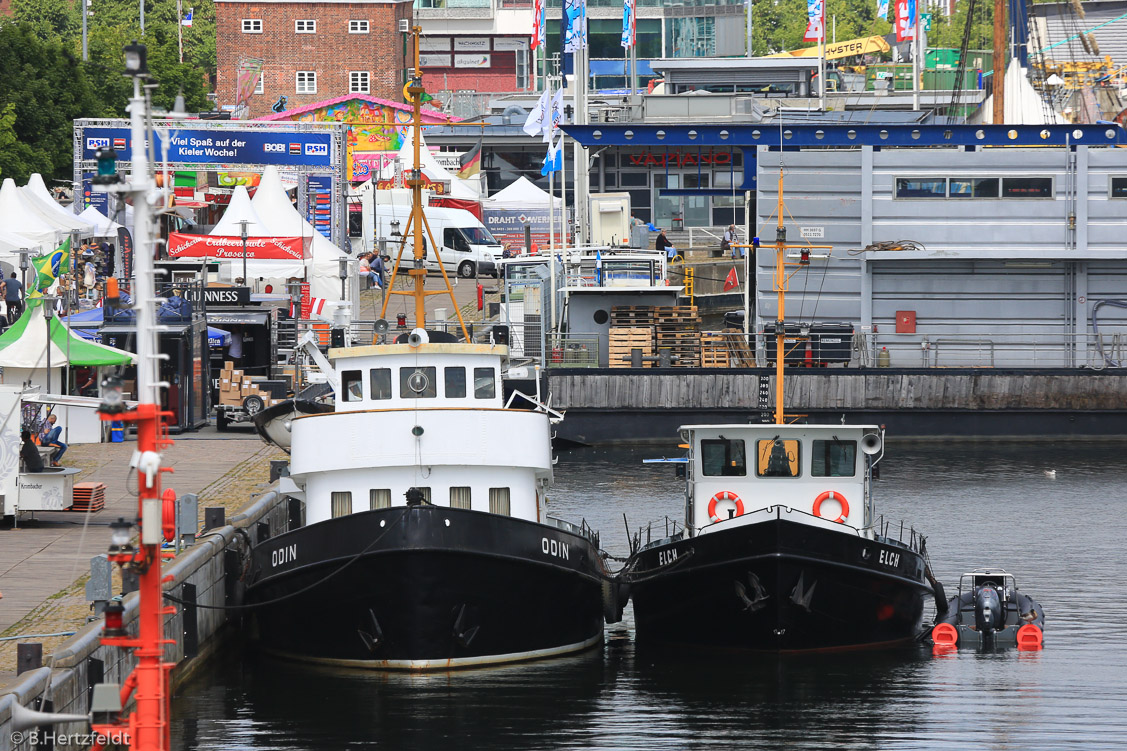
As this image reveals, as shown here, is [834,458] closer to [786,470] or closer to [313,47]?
[786,470]

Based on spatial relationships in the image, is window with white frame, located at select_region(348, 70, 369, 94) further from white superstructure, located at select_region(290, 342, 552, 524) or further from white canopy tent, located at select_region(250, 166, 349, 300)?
white superstructure, located at select_region(290, 342, 552, 524)

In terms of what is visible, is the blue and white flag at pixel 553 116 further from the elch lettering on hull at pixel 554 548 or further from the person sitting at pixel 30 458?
the elch lettering on hull at pixel 554 548

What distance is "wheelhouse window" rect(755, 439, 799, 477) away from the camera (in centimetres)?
2309

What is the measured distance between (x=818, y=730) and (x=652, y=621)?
466cm

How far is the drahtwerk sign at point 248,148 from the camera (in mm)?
52812

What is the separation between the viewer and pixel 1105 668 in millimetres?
21578

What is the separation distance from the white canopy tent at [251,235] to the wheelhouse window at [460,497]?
86.3 feet

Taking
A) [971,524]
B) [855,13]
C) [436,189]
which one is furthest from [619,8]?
[971,524]

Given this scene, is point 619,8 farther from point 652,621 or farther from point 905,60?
point 652,621

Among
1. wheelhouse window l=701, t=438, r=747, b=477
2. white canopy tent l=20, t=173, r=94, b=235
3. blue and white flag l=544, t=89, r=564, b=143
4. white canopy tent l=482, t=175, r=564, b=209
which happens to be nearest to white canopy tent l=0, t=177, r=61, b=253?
white canopy tent l=20, t=173, r=94, b=235

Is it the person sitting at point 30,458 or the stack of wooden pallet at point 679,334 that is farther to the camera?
the stack of wooden pallet at point 679,334

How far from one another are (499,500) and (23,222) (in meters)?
29.8

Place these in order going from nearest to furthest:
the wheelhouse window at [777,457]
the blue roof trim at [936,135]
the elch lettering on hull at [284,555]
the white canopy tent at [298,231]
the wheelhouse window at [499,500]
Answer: the elch lettering on hull at [284,555], the wheelhouse window at [499,500], the wheelhouse window at [777,457], the blue roof trim at [936,135], the white canopy tent at [298,231]

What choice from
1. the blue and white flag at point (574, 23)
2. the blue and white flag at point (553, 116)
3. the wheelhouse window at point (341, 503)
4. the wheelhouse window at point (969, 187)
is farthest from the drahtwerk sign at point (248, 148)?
the wheelhouse window at point (341, 503)
